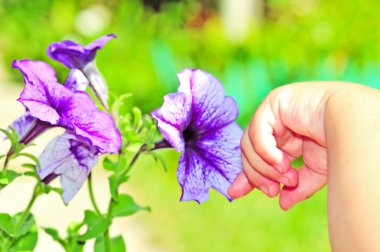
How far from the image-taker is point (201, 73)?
120cm

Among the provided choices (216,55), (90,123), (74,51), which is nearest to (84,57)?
(74,51)

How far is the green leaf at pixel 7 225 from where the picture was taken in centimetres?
118

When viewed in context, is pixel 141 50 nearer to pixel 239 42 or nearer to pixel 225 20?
pixel 239 42

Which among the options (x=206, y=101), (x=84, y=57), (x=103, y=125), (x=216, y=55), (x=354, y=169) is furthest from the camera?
(x=216, y=55)

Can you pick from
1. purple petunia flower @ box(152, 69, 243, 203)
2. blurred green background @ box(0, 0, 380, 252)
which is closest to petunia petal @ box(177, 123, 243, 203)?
purple petunia flower @ box(152, 69, 243, 203)

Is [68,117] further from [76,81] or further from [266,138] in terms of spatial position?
[266,138]

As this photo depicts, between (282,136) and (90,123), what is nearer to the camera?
(90,123)

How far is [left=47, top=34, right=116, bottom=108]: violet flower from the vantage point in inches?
50.9

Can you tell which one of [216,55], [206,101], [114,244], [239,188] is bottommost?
[216,55]

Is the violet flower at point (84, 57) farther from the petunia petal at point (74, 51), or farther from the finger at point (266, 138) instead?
the finger at point (266, 138)

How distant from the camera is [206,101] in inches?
48.5

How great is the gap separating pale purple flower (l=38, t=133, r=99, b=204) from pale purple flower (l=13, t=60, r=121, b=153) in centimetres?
9

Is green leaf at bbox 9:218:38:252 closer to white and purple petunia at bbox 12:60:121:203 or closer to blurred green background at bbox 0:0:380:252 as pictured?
white and purple petunia at bbox 12:60:121:203

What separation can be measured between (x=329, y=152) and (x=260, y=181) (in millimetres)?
186
